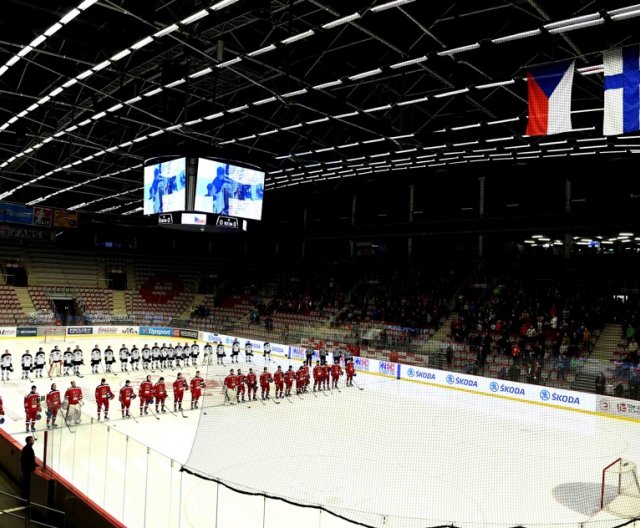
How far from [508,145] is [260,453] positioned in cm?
1302

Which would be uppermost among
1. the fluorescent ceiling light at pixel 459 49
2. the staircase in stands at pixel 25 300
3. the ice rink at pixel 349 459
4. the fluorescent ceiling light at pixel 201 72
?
the fluorescent ceiling light at pixel 201 72

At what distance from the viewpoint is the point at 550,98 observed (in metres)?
8.59

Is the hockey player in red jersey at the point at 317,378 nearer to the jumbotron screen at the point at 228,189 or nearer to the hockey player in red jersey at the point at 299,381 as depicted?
the hockey player in red jersey at the point at 299,381

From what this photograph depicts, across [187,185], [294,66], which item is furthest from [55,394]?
[294,66]

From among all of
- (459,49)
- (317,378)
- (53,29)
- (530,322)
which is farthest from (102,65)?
(530,322)

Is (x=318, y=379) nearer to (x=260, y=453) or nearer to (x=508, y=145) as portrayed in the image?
(x=260, y=453)

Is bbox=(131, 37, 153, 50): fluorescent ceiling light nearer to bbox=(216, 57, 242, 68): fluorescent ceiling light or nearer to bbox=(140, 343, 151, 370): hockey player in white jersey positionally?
bbox=(216, 57, 242, 68): fluorescent ceiling light

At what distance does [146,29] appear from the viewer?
11.1 m

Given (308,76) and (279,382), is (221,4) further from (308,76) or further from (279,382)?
(279,382)

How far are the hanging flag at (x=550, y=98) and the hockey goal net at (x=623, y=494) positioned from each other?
537 cm

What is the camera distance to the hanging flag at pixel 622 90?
7.39 metres

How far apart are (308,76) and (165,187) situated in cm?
496

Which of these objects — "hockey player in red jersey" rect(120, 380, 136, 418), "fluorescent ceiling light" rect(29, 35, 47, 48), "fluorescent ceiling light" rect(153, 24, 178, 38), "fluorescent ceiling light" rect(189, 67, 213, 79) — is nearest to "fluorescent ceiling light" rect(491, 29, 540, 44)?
"fluorescent ceiling light" rect(153, 24, 178, 38)

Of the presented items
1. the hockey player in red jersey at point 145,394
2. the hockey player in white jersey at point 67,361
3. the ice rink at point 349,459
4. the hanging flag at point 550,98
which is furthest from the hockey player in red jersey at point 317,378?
the hanging flag at point 550,98
